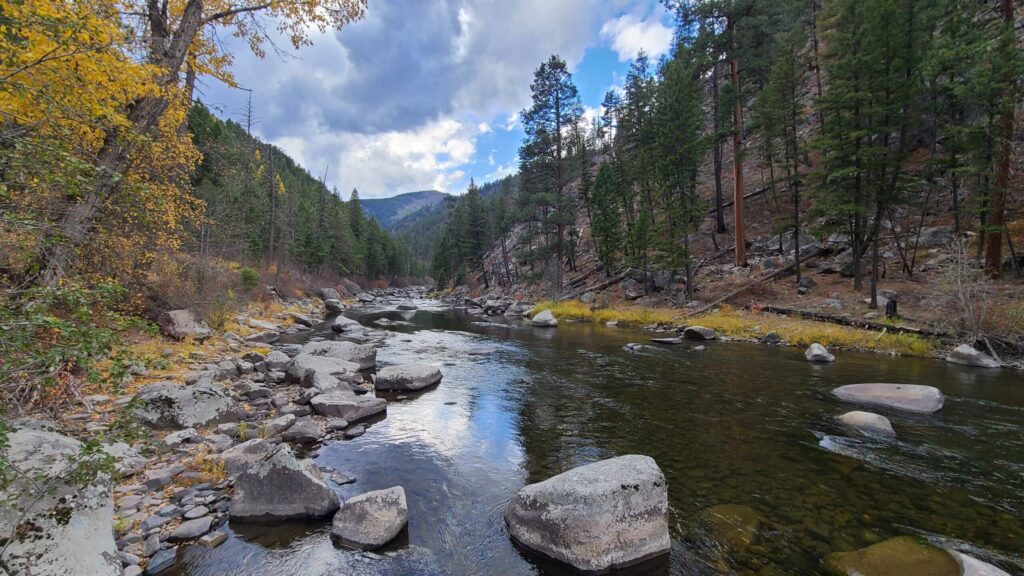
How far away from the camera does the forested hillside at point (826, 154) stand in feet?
52.7

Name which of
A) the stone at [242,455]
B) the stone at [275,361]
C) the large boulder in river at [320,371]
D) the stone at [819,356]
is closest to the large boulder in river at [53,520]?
the stone at [242,455]

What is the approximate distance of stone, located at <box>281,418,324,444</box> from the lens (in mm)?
7461

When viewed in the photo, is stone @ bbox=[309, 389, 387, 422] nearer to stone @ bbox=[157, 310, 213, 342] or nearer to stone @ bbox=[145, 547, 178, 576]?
stone @ bbox=[145, 547, 178, 576]

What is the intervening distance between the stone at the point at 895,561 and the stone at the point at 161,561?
6823 millimetres

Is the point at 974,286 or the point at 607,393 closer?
the point at 607,393

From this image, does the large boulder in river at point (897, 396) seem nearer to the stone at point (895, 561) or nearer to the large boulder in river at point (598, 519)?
the stone at point (895, 561)

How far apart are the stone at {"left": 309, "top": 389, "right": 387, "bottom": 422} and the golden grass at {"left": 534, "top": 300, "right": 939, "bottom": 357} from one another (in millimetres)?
15674

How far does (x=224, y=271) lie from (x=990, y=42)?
30.4 m

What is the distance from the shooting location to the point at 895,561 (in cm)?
426

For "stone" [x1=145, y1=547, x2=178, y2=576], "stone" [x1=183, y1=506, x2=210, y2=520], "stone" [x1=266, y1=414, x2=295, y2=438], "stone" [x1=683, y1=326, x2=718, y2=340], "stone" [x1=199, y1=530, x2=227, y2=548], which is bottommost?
"stone" [x1=199, y1=530, x2=227, y2=548]

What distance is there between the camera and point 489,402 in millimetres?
10141

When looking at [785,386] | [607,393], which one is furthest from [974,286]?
[607,393]

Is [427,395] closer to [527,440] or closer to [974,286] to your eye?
[527,440]

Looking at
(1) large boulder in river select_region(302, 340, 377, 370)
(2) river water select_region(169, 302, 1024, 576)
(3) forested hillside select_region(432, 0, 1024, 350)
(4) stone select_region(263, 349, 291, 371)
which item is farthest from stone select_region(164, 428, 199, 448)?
(3) forested hillside select_region(432, 0, 1024, 350)
